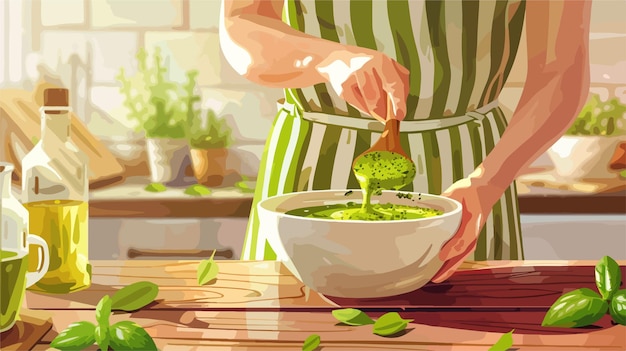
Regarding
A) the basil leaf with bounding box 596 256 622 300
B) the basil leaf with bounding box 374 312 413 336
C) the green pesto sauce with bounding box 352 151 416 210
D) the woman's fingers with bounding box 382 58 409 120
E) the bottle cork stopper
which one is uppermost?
the woman's fingers with bounding box 382 58 409 120

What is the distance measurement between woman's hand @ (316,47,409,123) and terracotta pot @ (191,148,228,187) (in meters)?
1.58

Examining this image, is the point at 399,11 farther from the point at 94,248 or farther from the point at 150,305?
the point at 94,248

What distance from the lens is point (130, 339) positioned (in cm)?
75

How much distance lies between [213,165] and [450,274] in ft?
5.51

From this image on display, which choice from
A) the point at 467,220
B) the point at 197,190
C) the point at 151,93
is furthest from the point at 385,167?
the point at 151,93

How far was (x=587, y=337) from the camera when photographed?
0.81m

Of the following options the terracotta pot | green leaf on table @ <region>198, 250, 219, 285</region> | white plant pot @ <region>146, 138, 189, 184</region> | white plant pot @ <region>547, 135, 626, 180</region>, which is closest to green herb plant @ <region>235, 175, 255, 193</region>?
the terracotta pot

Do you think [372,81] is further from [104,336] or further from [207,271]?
[104,336]

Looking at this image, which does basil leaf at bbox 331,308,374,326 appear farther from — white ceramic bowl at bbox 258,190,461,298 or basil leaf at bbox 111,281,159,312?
basil leaf at bbox 111,281,159,312

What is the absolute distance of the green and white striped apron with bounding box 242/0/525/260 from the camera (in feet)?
4.50

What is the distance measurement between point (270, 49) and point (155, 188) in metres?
1.32

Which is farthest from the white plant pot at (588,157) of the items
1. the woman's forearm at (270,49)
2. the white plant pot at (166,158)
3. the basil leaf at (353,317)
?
the basil leaf at (353,317)

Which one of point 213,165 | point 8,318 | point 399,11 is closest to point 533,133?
point 399,11

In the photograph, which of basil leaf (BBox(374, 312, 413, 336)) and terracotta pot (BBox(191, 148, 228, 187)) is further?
terracotta pot (BBox(191, 148, 228, 187))
